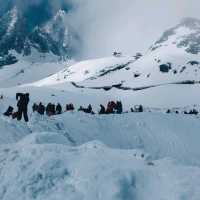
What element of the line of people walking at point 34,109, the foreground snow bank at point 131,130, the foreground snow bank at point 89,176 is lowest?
the foreground snow bank at point 131,130

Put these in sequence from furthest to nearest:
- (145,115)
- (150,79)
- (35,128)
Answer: (150,79)
(145,115)
(35,128)

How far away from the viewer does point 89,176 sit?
15711 mm

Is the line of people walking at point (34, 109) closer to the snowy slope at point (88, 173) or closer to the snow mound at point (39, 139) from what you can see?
the snow mound at point (39, 139)

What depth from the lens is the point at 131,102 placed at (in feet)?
349

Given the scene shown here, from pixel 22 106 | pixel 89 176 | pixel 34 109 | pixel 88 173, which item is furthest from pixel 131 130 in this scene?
pixel 89 176

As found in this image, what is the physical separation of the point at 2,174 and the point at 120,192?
3525mm

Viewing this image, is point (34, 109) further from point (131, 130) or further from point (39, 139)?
point (39, 139)

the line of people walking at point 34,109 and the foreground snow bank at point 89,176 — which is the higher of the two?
the line of people walking at point 34,109

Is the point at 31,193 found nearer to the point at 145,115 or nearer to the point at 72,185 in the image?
the point at 72,185

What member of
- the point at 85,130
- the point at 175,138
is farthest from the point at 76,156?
the point at 175,138

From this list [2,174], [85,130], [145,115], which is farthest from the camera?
[145,115]

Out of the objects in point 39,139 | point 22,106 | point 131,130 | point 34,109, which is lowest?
point 131,130

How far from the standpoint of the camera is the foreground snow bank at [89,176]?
15141mm

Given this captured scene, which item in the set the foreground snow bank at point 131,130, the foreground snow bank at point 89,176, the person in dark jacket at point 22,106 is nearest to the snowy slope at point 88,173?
the foreground snow bank at point 89,176
